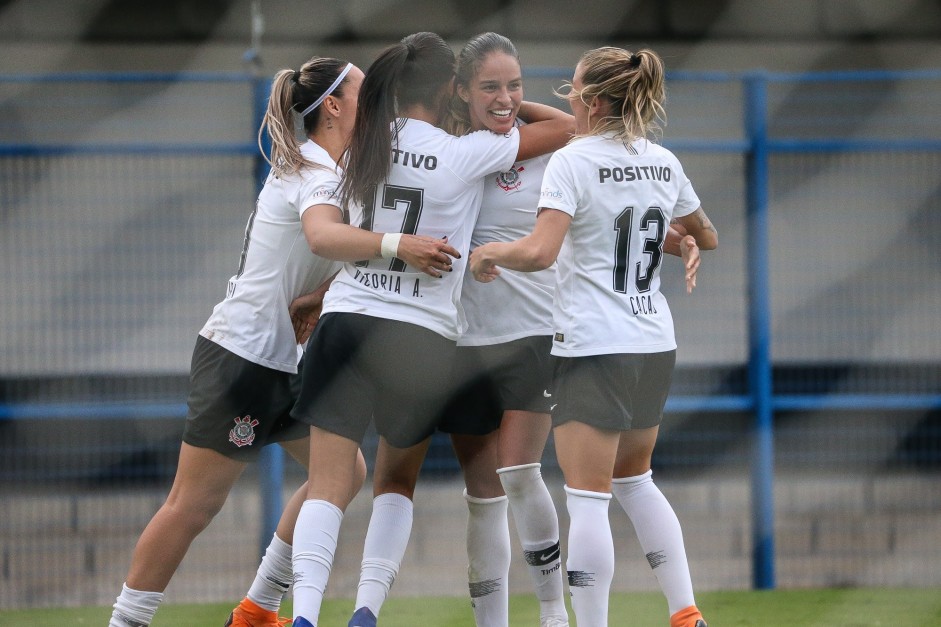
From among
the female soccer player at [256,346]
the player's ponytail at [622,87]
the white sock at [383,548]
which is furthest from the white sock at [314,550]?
the player's ponytail at [622,87]

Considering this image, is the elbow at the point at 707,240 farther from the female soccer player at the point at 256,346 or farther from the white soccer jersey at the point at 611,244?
the female soccer player at the point at 256,346

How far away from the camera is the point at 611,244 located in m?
2.56

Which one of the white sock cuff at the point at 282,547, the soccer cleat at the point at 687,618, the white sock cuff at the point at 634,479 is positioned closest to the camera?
the soccer cleat at the point at 687,618

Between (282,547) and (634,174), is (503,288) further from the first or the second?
(282,547)

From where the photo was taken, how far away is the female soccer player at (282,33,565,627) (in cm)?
253

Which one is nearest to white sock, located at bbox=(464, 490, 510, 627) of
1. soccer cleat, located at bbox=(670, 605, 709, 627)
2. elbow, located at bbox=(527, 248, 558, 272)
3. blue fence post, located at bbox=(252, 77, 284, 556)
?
soccer cleat, located at bbox=(670, 605, 709, 627)

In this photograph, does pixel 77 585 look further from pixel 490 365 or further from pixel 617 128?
pixel 617 128

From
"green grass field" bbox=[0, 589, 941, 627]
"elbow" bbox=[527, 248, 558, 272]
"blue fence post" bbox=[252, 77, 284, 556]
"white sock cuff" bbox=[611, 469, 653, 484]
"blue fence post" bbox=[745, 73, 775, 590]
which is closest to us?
"elbow" bbox=[527, 248, 558, 272]

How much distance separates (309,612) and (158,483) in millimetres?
2232

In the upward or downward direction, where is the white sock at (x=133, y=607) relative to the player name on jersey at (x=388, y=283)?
downward

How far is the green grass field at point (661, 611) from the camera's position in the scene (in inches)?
144

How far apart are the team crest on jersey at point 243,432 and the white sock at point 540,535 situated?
59 centimetres

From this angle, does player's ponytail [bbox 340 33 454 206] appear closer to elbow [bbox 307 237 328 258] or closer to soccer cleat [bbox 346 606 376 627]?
elbow [bbox 307 237 328 258]

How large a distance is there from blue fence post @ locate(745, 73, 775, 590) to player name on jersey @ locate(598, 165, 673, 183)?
6.31 ft
